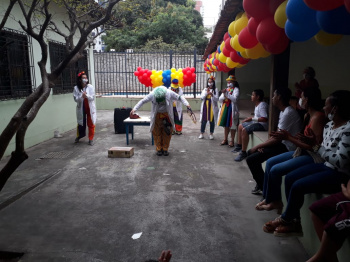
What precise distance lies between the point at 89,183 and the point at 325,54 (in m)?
5.16

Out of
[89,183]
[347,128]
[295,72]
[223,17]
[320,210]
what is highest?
[223,17]

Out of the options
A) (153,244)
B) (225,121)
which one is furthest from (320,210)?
(225,121)

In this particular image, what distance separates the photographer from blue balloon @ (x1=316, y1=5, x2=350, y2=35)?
6.45 feet

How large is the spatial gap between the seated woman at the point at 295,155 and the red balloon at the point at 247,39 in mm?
951

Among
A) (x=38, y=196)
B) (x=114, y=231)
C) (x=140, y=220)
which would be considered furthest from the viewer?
(x=38, y=196)

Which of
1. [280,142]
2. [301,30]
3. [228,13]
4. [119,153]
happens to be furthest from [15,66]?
[301,30]

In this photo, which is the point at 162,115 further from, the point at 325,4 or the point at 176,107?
the point at 325,4

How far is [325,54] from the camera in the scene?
5.91 meters

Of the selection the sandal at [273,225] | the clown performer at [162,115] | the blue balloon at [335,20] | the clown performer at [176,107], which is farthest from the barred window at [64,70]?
the blue balloon at [335,20]

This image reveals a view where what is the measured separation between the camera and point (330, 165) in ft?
8.28

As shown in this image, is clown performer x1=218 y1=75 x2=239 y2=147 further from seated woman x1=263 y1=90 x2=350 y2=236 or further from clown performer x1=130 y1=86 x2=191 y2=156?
seated woman x1=263 y1=90 x2=350 y2=236

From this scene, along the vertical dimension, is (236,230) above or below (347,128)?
below

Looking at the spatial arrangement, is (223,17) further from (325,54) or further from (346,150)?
(346,150)

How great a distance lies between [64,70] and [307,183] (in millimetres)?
8041
